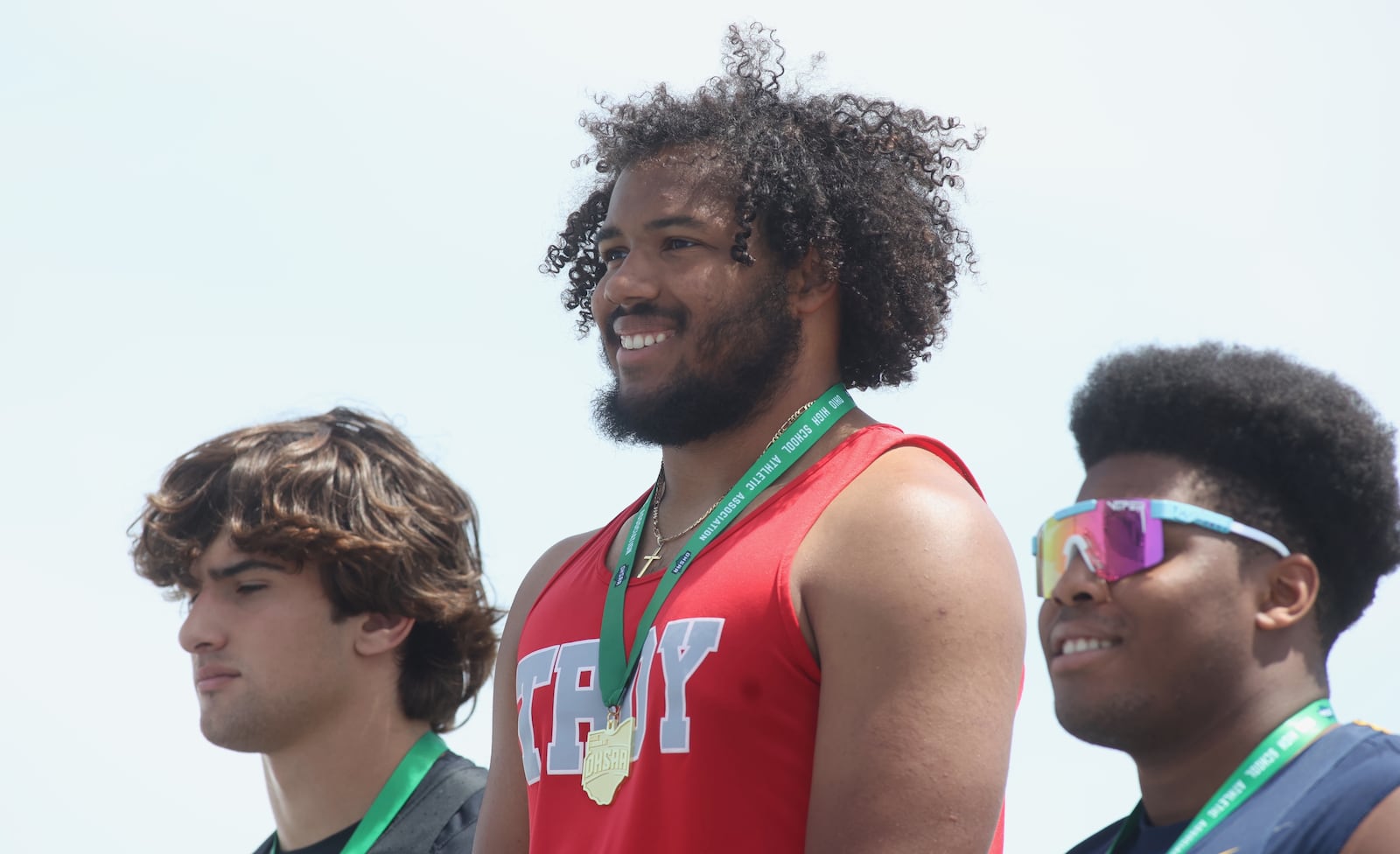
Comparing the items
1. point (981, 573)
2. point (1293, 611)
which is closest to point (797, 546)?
point (981, 573)

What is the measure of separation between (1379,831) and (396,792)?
3.58 m

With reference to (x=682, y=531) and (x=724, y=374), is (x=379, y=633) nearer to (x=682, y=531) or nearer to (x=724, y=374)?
(x=682, y=531)

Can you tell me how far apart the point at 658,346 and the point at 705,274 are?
8.0 inches

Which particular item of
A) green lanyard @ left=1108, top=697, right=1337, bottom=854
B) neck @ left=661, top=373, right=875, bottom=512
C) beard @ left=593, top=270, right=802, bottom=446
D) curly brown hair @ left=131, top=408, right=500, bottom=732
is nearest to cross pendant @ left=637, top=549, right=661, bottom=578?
neck @ left=661, top=373, right=875, bottom=512

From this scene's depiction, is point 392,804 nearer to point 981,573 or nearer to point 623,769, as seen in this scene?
point 623,769

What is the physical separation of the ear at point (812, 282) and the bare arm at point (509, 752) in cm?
85

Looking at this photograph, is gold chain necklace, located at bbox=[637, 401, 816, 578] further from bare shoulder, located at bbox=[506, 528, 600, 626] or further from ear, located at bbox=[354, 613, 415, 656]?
ear, located at bbox=[354, 613, 415, 656]

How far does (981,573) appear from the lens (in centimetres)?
350

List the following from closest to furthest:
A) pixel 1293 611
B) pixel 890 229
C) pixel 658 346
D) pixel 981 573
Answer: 1. pixel 1293 611
2. pixel 981 573
3. pixel 658 346
4. pixel 890 229

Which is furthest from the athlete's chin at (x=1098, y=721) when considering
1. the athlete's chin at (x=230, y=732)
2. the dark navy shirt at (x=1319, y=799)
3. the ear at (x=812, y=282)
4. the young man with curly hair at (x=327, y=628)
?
the athlete's chin at (x=230, y=732)

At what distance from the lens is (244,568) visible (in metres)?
5.82

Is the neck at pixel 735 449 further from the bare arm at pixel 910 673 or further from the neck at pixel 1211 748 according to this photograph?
the neck at pixel 1211 748

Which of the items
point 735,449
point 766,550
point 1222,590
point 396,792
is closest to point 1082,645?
point 1222,590

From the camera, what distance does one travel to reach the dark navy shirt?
9.54ft
